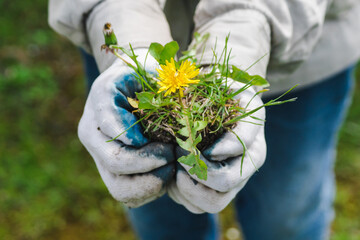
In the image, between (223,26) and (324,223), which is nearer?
(223,26)

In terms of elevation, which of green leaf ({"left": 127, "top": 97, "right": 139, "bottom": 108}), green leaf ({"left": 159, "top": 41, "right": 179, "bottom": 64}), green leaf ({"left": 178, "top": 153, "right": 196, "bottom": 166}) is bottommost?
green leaf ({"left": 178, "top": 153, "right": 196, "bottom": 166})

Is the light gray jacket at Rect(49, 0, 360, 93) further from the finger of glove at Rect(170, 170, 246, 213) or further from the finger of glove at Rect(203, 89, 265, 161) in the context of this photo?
the finger of glove at Rect(170, 170, 246, 213)

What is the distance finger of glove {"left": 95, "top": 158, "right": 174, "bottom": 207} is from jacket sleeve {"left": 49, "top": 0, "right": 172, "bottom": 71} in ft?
1.06

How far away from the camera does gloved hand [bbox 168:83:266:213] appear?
1.04 meters

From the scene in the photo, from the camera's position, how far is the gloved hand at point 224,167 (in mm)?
1042

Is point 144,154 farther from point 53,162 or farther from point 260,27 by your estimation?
point 53,162

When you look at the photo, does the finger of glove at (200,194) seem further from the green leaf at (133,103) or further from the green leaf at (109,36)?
the green leaf at (109,36)

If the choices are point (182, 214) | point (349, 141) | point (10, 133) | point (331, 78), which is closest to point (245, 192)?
point (182, 214)

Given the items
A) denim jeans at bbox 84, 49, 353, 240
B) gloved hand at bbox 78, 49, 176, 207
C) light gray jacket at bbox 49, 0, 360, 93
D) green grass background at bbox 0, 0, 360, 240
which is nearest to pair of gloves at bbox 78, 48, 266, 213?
gloved hand at bbox 78, 49, 176, 207

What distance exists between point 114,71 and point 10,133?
6.23 ft

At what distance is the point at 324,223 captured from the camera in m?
2.04

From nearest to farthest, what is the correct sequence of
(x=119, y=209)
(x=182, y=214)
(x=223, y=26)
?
(x=223, y=26) < (x=182, y=214) < (x=119, y=209)

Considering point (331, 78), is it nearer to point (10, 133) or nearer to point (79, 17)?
point (79, 17)

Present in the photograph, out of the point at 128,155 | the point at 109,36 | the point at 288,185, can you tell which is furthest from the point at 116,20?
the point at 288,185
